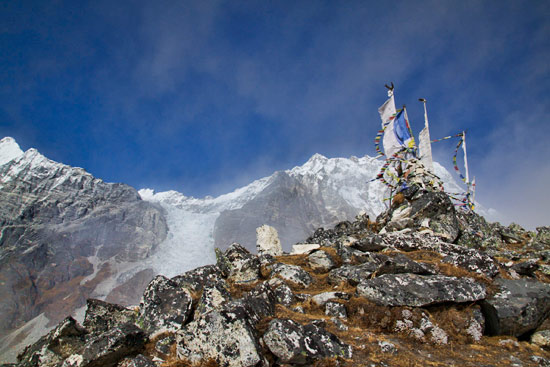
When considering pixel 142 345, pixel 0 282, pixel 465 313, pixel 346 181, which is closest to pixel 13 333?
pixel 0 282

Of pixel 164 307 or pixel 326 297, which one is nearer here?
pixel 164 307

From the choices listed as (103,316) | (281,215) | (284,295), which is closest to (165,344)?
(103,316)

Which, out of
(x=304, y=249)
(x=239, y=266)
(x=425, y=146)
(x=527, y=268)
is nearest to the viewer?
(x=527, y=268)

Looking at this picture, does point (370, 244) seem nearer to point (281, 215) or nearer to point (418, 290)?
point (418, 290)

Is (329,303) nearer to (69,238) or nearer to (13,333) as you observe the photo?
(13,333)

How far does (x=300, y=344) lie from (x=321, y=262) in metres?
7.87

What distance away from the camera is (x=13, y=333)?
85.5 metres

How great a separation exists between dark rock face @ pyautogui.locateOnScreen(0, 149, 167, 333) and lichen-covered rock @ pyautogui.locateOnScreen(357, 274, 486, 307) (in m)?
124

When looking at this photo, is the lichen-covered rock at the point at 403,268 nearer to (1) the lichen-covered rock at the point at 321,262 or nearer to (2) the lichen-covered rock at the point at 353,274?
(2) the lichen-covered rock at the point at 353,274

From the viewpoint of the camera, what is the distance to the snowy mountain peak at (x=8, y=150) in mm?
150875

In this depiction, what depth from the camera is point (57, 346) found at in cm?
711

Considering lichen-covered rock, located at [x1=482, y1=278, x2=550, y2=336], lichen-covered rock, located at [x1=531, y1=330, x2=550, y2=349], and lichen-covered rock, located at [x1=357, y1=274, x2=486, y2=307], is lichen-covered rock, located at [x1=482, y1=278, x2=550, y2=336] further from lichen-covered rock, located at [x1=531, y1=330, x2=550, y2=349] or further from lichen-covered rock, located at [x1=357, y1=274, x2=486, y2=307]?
lichen-covered rock, located at [x1=357, y1=274, x2=486, y2=307]

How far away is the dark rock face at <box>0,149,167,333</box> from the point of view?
339ft

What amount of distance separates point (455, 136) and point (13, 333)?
126945 mm
